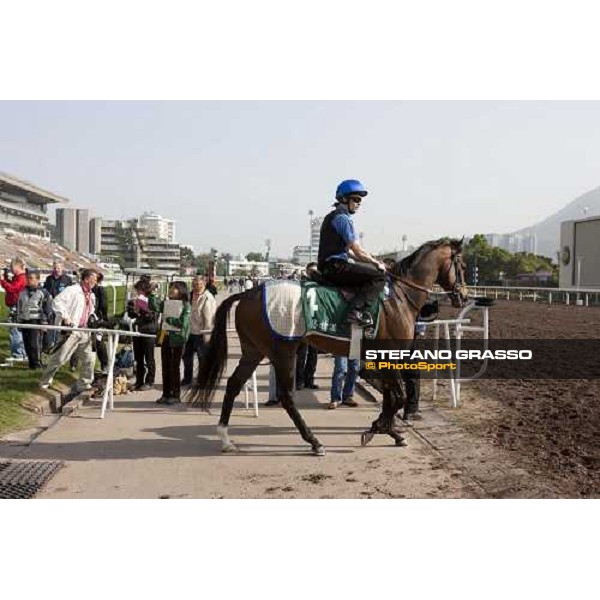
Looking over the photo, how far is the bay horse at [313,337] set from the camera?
6371mm

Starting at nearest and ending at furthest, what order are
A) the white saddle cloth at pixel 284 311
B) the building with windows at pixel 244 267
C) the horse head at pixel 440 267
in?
the white saddle cloth at pixel 284 311, the horse head at pixel 440 267, the building with windows at pixel 244 267

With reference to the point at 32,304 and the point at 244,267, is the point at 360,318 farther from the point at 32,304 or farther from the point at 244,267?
the point at 244,267

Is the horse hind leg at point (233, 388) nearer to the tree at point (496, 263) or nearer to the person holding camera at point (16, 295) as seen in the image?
the person holding camera at point (16, 295)

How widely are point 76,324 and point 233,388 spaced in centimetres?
328

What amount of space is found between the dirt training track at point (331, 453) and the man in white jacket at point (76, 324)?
0.67 metres

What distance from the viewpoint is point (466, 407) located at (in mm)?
8578

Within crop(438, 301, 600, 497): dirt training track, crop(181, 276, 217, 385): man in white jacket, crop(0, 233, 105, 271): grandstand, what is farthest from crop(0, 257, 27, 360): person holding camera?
crop(0, 233, 105, 271): grandstand

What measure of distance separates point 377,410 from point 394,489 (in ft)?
Answer: 11.2

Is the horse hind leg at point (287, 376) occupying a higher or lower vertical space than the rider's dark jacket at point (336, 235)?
lower

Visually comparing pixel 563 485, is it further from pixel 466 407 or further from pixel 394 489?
pixel 466 407

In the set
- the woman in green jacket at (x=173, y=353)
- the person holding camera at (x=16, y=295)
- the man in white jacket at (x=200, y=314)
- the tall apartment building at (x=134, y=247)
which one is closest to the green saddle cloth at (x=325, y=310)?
the woman in green jacket at (x=173, y=353)

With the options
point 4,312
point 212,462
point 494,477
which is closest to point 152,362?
point 212,462

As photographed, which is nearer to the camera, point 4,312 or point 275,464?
point 275,464

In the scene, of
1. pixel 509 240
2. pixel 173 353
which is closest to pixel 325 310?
pixel 173 353
